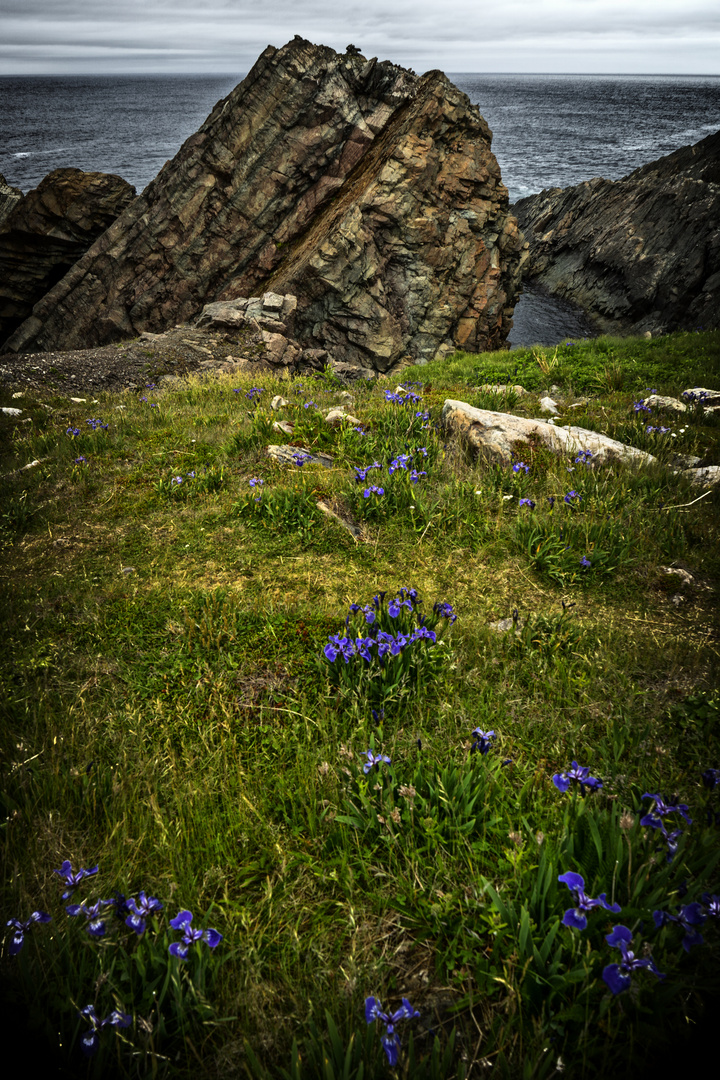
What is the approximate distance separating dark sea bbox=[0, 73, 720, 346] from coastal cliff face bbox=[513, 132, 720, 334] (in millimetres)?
2045

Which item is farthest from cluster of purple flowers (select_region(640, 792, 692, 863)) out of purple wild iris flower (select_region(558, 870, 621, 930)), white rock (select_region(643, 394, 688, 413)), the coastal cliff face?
the coastal cliff face

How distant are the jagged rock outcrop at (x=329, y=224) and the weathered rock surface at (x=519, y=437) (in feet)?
41.9

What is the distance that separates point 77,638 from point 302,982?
2.65 meters

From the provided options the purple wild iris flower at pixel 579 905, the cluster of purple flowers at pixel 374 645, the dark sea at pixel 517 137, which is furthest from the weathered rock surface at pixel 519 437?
the dark sea at pixel 517 137

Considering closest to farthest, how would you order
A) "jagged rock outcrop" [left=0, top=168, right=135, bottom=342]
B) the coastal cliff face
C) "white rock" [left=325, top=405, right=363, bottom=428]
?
"white rock" [left=325, top=405, right=363, bottom=428] → the coastal cliff face → "jagged rock outcrop" [left=0, top=168, right=135, bottom=342]

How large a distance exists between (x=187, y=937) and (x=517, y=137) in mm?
125795

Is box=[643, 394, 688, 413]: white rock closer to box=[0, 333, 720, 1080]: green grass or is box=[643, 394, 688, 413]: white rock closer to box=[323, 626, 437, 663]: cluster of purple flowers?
box=[0, 333, 720, 1080]: green grass

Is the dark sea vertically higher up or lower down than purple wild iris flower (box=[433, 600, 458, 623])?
higher up

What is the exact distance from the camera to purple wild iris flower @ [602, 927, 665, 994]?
1.34 metres

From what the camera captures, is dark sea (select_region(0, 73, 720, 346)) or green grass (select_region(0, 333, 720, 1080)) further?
dark sea (select_region(0, 73, 720, 346))

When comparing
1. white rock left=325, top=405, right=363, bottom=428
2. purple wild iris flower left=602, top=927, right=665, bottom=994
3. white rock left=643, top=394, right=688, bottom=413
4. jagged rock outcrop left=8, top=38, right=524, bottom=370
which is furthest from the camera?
jagged rock outcrop left=8, top=38, right=524, bottom=370

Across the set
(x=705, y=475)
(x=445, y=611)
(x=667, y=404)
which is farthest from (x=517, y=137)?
(x=445, y=611)

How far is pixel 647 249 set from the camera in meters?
26.0

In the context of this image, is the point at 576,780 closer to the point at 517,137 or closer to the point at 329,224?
the point at 329,224
